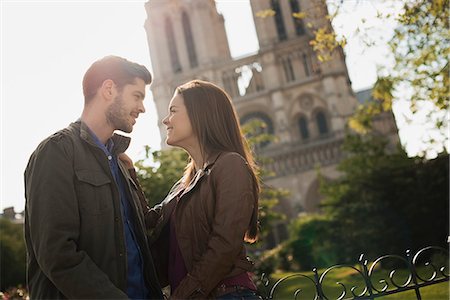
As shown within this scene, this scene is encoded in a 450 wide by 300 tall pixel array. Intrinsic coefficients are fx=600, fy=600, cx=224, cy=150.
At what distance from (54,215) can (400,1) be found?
7339 mm

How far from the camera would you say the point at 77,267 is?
2.56m

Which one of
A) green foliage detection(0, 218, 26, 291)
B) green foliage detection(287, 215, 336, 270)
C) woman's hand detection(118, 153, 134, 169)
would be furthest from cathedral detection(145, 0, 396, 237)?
woman's hand detection(118, 153, 134, 169)

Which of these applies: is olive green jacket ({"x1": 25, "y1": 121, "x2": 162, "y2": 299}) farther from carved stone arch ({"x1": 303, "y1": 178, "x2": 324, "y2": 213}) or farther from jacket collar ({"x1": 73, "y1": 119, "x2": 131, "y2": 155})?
carved stone arch ({"x1": 303, "y1": 178, "x2": 324, "y2": 213})

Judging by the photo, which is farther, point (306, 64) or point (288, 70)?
point (288, 70)

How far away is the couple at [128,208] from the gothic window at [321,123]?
36.9 m

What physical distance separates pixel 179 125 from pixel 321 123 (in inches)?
1463

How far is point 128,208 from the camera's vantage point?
10.1 feet

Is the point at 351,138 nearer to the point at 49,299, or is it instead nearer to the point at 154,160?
the point at 154,160

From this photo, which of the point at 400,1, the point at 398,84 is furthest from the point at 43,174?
the point at 398,84

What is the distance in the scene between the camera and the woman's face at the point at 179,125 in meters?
3.29

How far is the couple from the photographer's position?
2605mm

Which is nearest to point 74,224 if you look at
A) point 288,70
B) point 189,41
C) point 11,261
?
point 11,261

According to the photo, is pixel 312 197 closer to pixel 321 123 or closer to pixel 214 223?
pixel 321 123

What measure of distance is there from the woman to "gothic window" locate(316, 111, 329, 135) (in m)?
36.8
